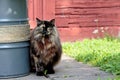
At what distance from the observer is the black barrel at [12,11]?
578 centimetres

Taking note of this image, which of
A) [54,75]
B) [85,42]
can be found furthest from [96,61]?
[85,42]

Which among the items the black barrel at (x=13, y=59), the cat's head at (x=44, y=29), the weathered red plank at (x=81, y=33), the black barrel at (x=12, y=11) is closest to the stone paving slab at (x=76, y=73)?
the black barrel at (x=13, y=59)

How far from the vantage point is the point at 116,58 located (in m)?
7.34

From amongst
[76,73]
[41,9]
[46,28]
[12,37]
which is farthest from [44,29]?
[41,9]

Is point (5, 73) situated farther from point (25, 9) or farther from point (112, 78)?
point (112, 78)

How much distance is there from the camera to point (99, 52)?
8.19 m

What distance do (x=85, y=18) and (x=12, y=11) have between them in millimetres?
4760

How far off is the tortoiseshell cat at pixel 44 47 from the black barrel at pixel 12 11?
11.8 inches

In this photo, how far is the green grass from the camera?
6.77 meters

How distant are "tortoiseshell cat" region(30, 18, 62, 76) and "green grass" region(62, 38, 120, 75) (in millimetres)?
924

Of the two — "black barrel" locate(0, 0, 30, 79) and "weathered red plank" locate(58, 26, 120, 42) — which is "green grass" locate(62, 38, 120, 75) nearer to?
"weathered red plank" locate(58, 26, 120, 42)

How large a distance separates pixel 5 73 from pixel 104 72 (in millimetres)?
1556

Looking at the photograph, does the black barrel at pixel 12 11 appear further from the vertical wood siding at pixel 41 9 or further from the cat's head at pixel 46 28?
the vertical wood siding at pixel 41 9

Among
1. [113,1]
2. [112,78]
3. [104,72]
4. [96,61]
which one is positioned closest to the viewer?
[112,78]
